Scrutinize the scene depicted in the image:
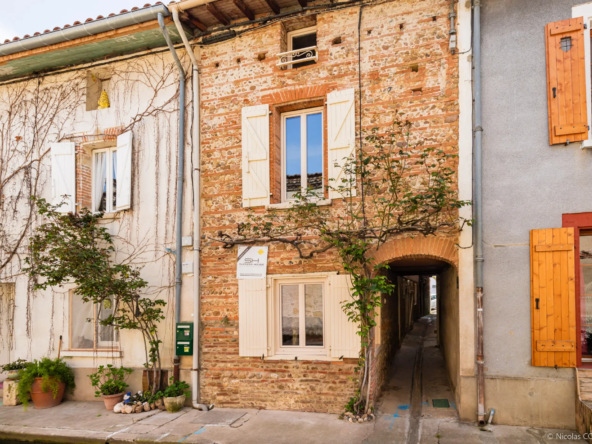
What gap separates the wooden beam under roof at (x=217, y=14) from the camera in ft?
24.7

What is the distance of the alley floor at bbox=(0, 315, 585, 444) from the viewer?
18.9ft

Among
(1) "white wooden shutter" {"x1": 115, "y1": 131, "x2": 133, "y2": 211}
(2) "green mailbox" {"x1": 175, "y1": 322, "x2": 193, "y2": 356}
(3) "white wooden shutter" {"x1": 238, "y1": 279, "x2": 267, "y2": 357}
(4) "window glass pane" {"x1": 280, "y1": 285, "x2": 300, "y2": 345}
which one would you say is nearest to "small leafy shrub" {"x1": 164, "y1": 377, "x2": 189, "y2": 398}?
(2) "green mailbox" {"x1": 175, "y1": 322, "x2": 193, "y2": 356}

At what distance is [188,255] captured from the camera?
25.7 feet

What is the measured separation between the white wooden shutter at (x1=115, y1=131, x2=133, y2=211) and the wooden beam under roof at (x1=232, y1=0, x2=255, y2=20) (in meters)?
2.87

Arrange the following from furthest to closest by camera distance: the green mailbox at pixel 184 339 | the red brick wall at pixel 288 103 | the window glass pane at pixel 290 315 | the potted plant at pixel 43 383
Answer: the potted plant at pixel 43 383 < the green mailbox at pixel 184 339 < the window glass pane at pixel 290 315 < the red brick wall at pixel 288 103

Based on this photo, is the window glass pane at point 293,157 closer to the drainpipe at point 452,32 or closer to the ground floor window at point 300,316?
the ground floor window at point 300,316

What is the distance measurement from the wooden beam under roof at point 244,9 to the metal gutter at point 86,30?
1160mm

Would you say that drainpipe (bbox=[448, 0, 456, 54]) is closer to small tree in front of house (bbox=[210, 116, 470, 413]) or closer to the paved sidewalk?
small tree in front of house (bbox=[210, 116, 470, 413])

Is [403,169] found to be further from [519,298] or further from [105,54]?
[105,54]

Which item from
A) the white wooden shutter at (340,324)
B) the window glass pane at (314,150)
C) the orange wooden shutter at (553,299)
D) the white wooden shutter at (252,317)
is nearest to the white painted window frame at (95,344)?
the white wooden shutter at (252,317)

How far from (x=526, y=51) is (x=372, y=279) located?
145 inches

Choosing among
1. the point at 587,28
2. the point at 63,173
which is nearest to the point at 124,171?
the point at 63,173

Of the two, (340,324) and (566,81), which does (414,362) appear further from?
(566,81)

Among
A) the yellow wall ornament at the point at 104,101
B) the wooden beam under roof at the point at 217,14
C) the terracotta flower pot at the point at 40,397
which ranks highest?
the wooden beam under roof at the point at 217,14
